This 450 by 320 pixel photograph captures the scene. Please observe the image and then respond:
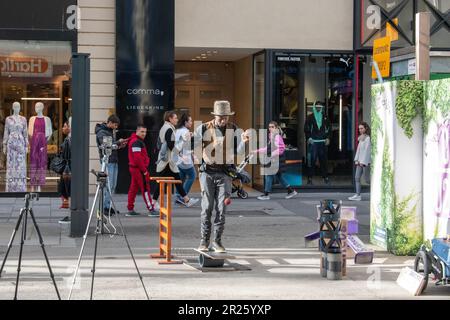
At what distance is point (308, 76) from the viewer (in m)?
20.5

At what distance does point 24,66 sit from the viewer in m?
19.3

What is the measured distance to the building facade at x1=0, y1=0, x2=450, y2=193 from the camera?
1938 centimetres

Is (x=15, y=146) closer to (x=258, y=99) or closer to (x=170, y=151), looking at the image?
(x=170, y=151)

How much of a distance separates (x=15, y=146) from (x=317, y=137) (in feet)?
22.6

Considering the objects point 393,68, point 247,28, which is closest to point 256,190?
point 247,28

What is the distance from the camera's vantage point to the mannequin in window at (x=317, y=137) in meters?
20.5

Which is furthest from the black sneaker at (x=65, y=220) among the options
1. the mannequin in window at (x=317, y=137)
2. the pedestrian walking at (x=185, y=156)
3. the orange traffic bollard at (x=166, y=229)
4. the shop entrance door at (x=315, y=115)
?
the mannequin in window at (x=317, y=137)

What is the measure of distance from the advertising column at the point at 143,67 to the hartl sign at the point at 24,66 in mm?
1623

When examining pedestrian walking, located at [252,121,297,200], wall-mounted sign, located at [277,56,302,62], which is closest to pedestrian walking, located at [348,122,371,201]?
pedestrian walking, located at [252,121,297,200]

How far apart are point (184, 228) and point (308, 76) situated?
22.8 ft

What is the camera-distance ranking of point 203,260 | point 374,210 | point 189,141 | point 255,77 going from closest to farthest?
point 203,260
point 374,210
point 189,141
point 255,77

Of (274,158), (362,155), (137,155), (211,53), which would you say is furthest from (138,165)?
(211,53)

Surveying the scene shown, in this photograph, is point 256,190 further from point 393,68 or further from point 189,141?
point 393,68

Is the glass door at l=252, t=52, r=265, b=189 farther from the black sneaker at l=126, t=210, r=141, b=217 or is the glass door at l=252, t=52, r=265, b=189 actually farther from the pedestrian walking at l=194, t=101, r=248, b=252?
the pedestrian walking at l=194, t=101, r=248, b=252
